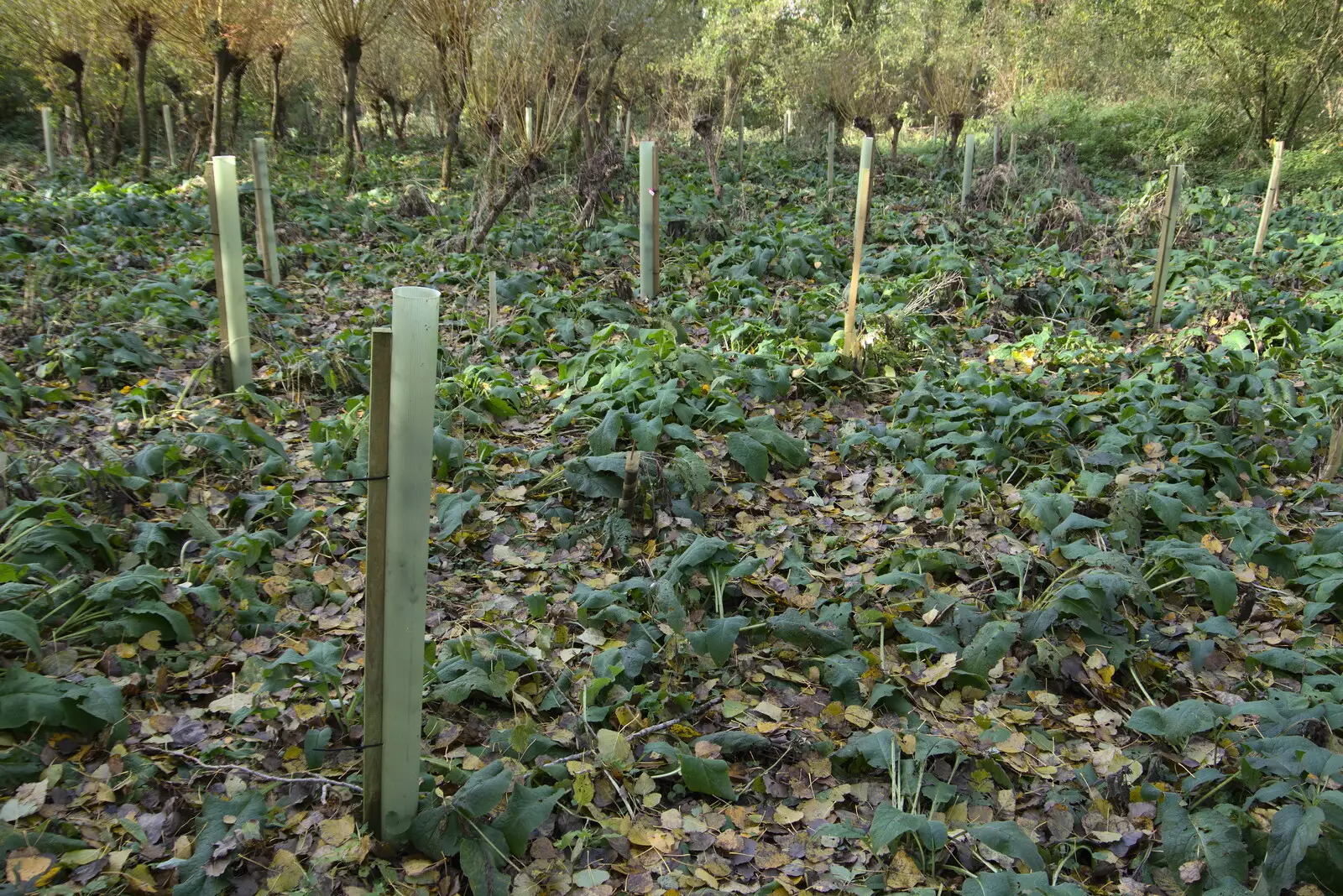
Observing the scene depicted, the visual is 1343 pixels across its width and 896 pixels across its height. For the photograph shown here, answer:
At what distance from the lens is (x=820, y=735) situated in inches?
120

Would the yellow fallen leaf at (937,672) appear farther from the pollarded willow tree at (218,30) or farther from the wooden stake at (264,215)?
the pollarded willow tree at (218,30)

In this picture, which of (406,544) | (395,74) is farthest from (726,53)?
(406,544)

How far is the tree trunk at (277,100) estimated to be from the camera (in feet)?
48.0

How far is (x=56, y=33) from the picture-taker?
1337 cm

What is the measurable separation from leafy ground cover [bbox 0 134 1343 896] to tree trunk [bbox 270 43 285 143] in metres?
8.52

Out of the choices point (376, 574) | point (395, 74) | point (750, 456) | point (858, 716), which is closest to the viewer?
point (376, 574)

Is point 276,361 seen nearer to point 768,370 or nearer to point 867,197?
point 768,370

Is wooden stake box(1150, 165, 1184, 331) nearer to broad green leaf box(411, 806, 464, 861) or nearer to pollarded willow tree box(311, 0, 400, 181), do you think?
broad green leaf box(411, 806, 464, 861)

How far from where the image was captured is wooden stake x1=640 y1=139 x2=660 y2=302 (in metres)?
7.70

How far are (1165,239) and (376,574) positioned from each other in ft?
23.7

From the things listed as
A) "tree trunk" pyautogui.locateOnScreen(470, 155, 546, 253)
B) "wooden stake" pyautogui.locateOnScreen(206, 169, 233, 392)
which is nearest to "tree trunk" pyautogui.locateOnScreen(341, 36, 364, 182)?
"tree trunk" pyautogui.locateOnScreen(470, 155, 546, 253)

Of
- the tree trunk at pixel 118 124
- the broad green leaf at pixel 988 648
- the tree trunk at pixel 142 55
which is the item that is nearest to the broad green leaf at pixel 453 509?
the broad green leaf at pixel 988 648

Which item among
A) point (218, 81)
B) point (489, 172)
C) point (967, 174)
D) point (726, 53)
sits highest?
point (726, 53)

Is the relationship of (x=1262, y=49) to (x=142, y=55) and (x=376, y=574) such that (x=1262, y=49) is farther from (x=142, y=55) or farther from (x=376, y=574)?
(x=376, y=574)
